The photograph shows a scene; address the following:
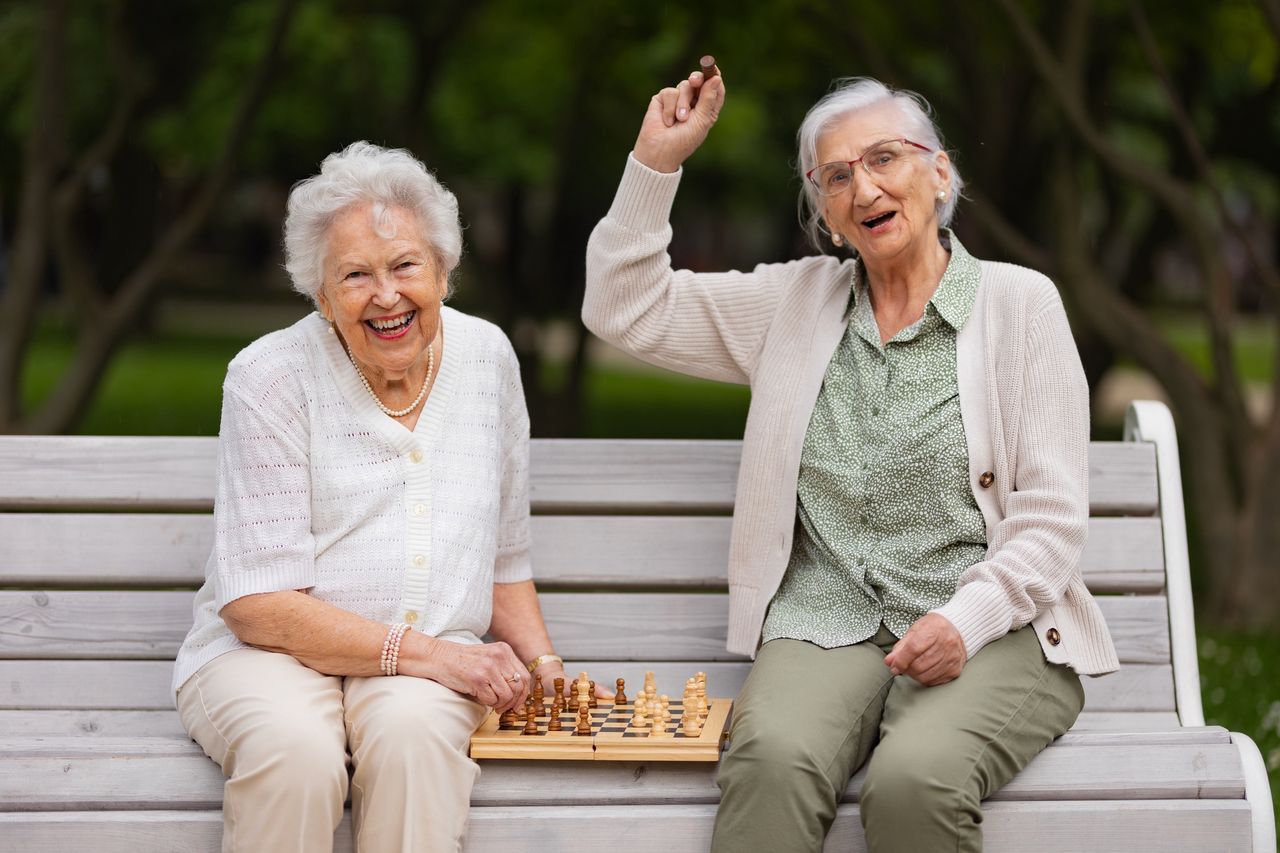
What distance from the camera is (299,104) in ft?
55.3

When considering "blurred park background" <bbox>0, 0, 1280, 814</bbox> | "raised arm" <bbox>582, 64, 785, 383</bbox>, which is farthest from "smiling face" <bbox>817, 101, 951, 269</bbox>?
"blurred park background" <bbox>0, 0, 1280, 814</bbox>

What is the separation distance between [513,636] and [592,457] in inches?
19.7

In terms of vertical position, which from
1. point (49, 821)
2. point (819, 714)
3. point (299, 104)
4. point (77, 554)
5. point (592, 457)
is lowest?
point (49, 821)

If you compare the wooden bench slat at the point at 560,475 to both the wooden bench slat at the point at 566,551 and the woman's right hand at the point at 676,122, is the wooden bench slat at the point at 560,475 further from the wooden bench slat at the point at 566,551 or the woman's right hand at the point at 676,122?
the woman's right hand at the point at 676,122

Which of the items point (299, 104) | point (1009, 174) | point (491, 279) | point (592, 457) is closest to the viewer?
point (592, 457)

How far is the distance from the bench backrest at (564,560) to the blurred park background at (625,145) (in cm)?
71

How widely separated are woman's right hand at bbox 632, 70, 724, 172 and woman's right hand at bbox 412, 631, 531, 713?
1.11 m

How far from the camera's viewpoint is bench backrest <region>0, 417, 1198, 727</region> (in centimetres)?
377

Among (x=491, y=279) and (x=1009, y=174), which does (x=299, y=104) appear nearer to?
(x=491, y=279)

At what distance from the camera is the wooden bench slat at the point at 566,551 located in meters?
3.78

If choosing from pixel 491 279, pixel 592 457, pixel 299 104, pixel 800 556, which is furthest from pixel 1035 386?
pixel 299 104

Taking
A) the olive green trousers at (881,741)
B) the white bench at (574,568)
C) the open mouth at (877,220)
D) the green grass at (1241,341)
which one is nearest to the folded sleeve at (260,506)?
the white bench at (574,568)

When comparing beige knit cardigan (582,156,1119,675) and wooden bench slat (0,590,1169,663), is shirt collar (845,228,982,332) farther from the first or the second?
wooden bench slat (0,590,1169,663)

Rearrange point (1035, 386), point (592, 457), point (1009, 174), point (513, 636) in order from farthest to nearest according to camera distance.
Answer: point (1009, 174), point (592, 457), point (513, 636), point (1035, 386)
